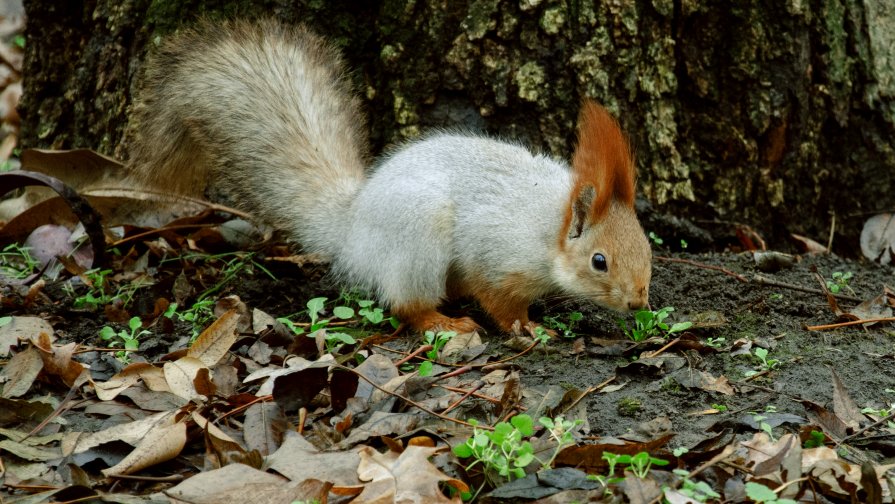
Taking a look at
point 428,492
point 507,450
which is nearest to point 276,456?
point 428,492

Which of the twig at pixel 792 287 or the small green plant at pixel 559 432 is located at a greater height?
the twig at pixel 792 287

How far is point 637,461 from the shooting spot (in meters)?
2.09

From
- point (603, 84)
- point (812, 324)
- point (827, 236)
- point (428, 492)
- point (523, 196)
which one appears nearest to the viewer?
point (428, 492)

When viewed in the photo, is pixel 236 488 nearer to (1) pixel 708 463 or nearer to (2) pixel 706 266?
(1) pixel 708 463

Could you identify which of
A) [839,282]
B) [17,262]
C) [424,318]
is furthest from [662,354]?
[17,262]

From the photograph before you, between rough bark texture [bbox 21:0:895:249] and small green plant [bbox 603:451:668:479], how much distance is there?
80.1 inches

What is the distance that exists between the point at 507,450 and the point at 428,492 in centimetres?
23

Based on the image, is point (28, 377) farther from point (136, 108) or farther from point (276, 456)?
point (136, 108)

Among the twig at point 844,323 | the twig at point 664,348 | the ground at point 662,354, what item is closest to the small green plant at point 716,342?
the ground at point 662,354

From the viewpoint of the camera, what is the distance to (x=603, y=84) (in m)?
3.83

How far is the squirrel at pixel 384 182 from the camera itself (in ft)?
11.0

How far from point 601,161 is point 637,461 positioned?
1.36m

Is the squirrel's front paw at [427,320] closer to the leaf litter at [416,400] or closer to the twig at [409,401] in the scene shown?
the leaf litter at [416,400]

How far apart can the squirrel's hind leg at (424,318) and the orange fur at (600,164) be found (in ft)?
1.76
